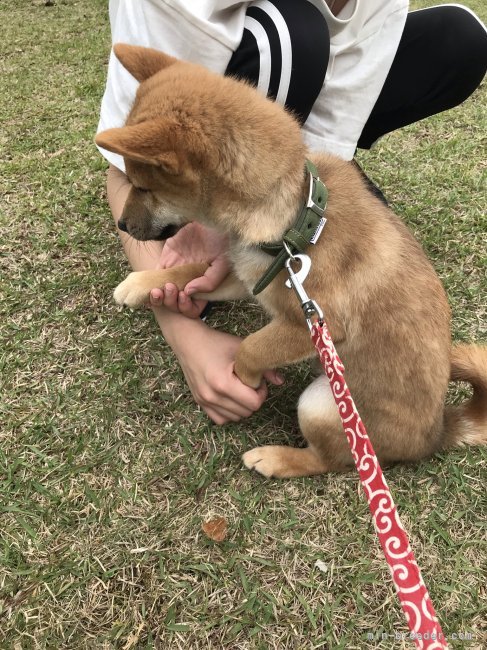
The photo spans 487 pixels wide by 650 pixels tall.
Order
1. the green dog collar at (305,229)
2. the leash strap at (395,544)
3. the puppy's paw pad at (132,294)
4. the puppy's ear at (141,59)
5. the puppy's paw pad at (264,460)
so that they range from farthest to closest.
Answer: the puppy's paw pad at (132,294) < the puppy's paw pad at (264,460) < the puppy's ear at (141,59) < the green dog collar at (305,229) < the leash strap at (395,544)

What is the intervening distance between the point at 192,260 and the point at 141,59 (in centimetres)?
91

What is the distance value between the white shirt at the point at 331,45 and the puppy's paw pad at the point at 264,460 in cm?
129

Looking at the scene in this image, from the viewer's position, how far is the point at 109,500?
1.62m

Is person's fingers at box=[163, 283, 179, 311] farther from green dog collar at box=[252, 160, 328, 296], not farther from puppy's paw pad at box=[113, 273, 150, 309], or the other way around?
green dog collar at box=[252, 160, 328, 296]

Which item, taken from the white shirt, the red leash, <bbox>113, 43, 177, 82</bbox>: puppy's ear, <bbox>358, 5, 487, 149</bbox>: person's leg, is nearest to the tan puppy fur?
<bbox>113, 43, 177, 82</bbox>: puppy's ear

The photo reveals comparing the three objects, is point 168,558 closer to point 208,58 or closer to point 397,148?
point 208,58

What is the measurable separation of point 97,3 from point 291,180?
663 cm

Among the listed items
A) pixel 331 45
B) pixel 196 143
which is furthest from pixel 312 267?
pixel 331 45

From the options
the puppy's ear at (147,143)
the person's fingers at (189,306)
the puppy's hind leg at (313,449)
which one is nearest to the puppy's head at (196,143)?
the puppy's ear at (147,143)

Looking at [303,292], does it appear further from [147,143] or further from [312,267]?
[147,143]

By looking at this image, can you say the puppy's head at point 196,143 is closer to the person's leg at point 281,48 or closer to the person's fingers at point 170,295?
the person's fingers at point 170,295

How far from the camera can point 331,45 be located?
2129 mm

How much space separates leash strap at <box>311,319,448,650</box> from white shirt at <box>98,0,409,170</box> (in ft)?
4.69

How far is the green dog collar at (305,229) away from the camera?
1433 mm
